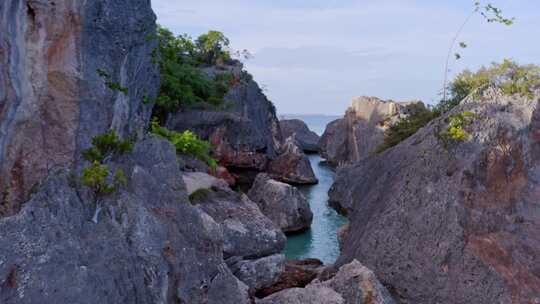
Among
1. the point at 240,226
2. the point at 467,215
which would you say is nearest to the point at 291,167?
the point at 240,226

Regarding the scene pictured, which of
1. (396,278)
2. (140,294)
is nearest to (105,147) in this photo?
(140,294)

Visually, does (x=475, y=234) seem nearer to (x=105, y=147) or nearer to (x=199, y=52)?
(x=105, y=147)

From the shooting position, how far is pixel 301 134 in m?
71.0

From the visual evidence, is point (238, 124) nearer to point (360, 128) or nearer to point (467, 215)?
point (360, 128)

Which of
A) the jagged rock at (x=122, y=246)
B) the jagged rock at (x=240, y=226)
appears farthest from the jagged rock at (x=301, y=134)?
the jagged rock at (x=122, y=246)

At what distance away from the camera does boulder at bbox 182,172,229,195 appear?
632 inches

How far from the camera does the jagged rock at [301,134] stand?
68250mm

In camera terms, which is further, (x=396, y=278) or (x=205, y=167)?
(x=205, y=167)

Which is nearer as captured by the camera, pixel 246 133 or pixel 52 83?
pixel 52 83

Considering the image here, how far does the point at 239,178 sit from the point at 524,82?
85.4 feet

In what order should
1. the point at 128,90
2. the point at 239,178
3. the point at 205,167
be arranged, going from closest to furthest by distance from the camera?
the point at 128,90, the point at 205,167, the point at 239,178

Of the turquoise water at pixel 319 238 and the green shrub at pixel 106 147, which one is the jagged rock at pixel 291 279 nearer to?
the green shrub at pixel 106 147

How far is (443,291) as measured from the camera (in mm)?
11422

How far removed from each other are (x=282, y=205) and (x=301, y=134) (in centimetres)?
4502
